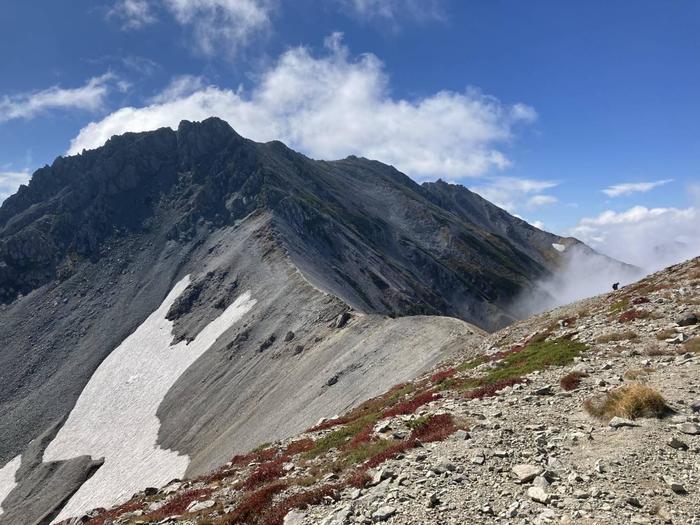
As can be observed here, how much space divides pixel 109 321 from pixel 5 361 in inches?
1100

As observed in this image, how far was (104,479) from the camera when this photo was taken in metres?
73.3

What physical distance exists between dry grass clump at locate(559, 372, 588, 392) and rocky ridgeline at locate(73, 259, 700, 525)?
0.26ft

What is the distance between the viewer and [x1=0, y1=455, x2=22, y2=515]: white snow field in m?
84.4

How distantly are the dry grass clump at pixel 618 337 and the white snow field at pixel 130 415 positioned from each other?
182ft

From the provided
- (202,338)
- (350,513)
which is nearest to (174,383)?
(202,338)

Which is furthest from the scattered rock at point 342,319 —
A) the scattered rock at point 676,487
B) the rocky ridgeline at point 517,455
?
the scattered rock at point 676,487

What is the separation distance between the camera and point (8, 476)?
90.0 m

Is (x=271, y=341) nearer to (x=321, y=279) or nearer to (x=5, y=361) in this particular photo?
(x=321, y=279)

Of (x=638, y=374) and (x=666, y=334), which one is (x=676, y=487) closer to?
(x=638, y=374)

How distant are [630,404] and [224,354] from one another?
81.4 metres

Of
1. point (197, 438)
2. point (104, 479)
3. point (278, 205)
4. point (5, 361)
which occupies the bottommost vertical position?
point (104, 479)

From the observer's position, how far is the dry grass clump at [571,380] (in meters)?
20.0

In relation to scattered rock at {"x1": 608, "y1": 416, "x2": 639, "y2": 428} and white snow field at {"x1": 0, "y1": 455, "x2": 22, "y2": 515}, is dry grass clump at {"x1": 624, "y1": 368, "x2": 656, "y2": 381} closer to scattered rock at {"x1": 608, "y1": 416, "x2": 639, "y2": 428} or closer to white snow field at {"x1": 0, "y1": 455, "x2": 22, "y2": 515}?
scattered rock at {"x1": 608, "y1": 416, "x2": 639, "y2": 428}

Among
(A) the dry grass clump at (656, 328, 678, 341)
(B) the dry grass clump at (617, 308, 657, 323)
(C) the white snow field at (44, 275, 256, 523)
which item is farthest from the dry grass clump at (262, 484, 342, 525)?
(C) the white snow field at (44, 275, 256, 523)
